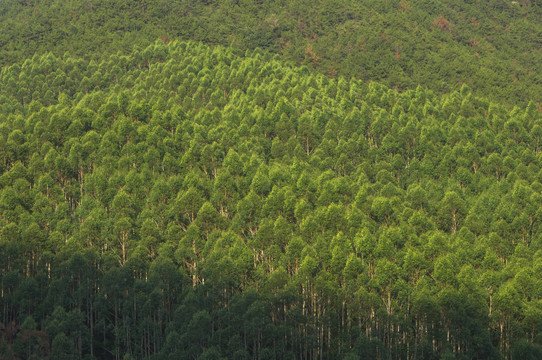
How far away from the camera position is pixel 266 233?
81.0 meters

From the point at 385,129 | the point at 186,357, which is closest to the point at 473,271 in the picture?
the point at 186,357

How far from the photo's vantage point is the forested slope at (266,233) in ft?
225

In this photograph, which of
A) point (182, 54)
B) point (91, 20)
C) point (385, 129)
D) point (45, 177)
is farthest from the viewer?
point (91, 20)

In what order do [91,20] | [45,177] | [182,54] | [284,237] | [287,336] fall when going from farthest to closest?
1. [91,20]
2. [182,54]
3. [45,177]
4. [284,237]
5. [287,336]

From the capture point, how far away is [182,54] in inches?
→ 6560

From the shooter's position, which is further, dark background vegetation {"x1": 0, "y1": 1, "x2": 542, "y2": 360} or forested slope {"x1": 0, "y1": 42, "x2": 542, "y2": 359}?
dark background vegetation {"x1": 0, "y1": 1, "x2": 542, "y2": 360}

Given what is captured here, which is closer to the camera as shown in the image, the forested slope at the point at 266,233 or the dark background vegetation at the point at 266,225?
the forested slope at the point at 266,233

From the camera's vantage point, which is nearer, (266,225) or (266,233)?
→ (266,233)

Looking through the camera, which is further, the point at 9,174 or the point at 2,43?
the point at 2,43

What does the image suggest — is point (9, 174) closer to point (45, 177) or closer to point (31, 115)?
point (45, 177)

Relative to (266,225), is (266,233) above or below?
below

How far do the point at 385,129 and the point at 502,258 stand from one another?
147ft

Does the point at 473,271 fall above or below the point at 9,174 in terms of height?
above

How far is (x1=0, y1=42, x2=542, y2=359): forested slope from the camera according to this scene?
6869cm
